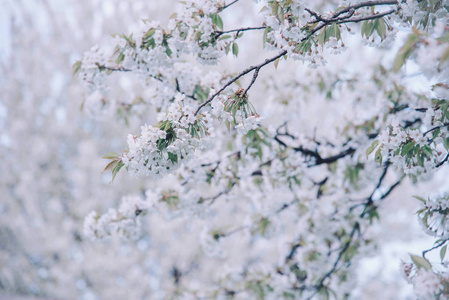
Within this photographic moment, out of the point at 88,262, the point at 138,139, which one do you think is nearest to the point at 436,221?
the point at 138,139

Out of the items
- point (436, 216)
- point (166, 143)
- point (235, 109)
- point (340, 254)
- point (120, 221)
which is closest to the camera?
point (166, 143)

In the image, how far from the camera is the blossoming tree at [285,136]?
1.64 m

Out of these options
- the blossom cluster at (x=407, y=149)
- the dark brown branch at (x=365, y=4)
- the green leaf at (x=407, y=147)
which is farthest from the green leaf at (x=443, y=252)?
the dark brown branch at (x=365, y=4)

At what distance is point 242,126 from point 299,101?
2.51m

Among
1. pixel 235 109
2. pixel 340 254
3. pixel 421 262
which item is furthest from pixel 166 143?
pixel 340 254

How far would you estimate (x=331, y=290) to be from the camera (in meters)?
3.11

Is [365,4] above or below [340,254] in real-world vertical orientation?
above

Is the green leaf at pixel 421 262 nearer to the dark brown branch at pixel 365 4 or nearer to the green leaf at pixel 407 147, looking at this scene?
the green leaf at pixel 407 147

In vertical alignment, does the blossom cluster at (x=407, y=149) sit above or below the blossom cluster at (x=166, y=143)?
below

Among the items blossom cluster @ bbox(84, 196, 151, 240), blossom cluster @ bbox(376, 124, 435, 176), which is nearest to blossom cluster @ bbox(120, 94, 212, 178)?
blossom cluster @ bbox(376, 124, 435, 176)

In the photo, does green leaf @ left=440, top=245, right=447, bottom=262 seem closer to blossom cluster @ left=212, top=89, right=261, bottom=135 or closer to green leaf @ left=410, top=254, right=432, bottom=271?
green leaf @ left=410, top=254, right=432, bottom=271

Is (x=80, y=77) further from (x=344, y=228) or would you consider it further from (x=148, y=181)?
(x=148, y=181)

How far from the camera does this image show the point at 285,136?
328 cm

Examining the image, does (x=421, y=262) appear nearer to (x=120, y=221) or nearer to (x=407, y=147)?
(x=407, y=147)
